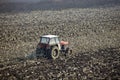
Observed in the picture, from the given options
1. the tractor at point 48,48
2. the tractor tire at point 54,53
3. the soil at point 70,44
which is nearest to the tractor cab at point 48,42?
the tractor at point 48,48

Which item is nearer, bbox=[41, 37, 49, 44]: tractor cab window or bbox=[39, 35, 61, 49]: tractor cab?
bbox=[39, 35, 61, 49]: tractor cab

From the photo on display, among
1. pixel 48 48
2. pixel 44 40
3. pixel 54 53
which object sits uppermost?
pixel 44 40

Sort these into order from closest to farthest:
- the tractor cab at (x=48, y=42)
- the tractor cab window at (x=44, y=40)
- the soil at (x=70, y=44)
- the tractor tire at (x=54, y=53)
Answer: the soil at (x=70, y=44) → the tractor tire at (x=54, y=53) → the tractor cab at (x=48, y=42) → the tractor cab window at (x=44, y=40)

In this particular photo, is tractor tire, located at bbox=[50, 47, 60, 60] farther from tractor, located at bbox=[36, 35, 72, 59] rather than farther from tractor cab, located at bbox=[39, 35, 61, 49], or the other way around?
tractor cab, located at bbox=[39, 35, 61, 49]

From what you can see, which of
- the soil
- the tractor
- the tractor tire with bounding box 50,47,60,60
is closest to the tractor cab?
the tractor

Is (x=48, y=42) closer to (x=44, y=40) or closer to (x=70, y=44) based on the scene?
(x=44, y=40)

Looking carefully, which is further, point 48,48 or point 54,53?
point 54,53

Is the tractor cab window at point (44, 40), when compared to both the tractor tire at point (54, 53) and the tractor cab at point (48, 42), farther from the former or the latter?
the tractor tire at point (54, 53)

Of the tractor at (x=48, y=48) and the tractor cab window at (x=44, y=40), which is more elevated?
the tractor cab window at (x=44, y=40)

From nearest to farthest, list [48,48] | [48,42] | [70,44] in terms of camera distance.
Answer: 1. [48,48]
2. [48,42]
3. [70,44]

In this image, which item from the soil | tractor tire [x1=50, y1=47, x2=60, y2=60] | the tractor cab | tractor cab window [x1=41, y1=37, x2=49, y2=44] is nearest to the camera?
the soil

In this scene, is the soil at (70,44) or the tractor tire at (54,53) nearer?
the soil at (70,44)

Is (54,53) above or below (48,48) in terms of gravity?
below

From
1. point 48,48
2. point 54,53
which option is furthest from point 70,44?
point 48,48
